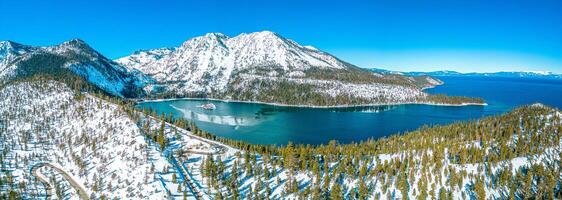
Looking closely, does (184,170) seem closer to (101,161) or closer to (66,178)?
(101,161)

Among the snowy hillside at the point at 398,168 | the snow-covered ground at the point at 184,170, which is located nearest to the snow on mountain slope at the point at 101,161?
the snow-covered ground at the point at 184,170

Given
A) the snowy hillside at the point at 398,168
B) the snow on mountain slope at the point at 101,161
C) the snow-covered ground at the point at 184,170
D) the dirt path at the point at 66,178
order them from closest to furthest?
1. the snowy hillside at the point at 398,168
2. the snow-covered ground at the point at 184,170
3. the snow on mountain slope at the point at 101,161
4. the dirt path at the point at 66,178

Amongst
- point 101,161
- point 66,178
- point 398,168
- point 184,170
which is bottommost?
point 66,178

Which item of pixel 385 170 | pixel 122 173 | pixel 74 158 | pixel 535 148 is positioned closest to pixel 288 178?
pixel 385 170

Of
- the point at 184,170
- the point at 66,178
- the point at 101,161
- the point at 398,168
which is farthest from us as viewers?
the point at 101,161

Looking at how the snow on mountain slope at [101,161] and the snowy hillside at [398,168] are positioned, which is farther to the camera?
the snow on mountain slope at [101,161]

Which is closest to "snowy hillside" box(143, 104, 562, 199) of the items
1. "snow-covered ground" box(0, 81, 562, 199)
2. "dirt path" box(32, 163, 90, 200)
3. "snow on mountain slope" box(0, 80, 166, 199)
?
"snow-covered ground" box(0, 81, 562, 199)

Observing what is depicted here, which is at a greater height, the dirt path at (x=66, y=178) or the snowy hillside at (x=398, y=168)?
the snowy hillside at (x=398, y=168)

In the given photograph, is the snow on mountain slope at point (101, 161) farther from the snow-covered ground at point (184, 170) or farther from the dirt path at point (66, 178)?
the dirt path at point (66, 178)

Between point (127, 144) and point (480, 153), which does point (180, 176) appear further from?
point (480, 153)

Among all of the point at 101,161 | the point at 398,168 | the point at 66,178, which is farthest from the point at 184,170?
the point at 398,168

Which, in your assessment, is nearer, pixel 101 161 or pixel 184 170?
pixel 184 170
